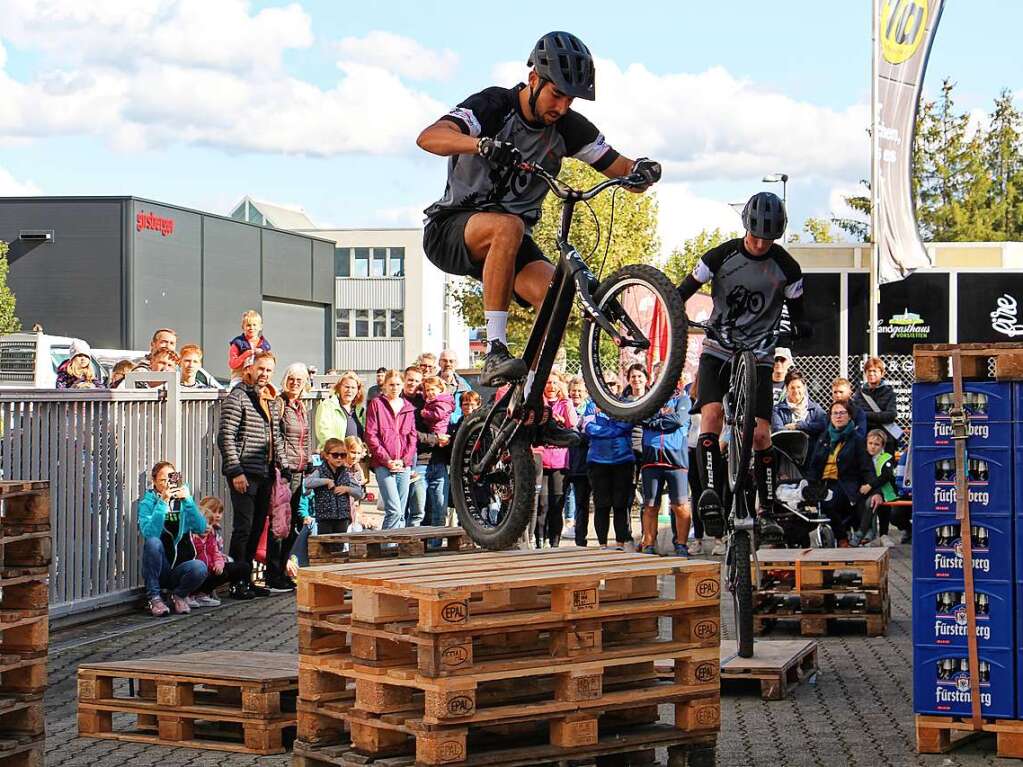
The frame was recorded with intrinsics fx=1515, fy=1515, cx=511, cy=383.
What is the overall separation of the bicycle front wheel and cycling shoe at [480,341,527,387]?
0.41 m

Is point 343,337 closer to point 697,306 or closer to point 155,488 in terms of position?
point 697,306

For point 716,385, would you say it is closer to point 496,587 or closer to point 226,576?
point 496,587

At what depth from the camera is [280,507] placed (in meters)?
14.6

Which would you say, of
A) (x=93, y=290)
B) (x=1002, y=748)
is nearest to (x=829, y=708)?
(x=1002, y=748)

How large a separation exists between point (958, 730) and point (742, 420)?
7.10 feet

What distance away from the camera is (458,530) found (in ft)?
31.8

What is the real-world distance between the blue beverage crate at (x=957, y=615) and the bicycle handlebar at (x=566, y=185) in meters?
3.36

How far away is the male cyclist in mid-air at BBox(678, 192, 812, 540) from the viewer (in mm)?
8797

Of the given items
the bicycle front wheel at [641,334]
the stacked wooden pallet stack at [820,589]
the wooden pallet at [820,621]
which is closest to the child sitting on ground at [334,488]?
the stacked wooden pallet stack at [820,589]

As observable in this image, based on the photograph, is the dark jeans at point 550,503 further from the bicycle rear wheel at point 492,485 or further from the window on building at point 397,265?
the window on building at point 397,265

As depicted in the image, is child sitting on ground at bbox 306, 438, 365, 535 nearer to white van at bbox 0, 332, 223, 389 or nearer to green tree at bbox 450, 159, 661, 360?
white van at bbox 0, 332, 223, 389

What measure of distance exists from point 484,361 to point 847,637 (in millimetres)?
6760

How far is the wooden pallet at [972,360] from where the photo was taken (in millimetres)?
8359

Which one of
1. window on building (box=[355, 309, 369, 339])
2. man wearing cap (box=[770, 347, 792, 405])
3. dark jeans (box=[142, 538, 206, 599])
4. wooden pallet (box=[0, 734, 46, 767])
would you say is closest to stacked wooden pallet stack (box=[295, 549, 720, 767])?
wooden pallet (box=[0, 734, 46, 767])
